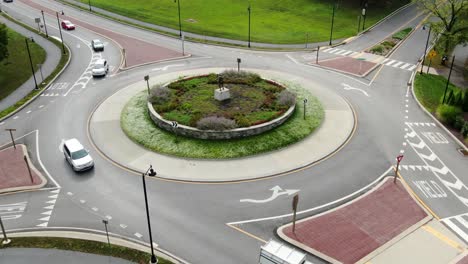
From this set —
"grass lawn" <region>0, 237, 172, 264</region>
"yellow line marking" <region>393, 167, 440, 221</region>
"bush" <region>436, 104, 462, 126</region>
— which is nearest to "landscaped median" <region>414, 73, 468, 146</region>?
"bush" <region>436, 104, 462, 126</region>

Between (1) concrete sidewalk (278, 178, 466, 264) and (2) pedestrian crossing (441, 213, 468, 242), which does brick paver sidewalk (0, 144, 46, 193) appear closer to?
(1) concrete sidewalk (278, 178, 466, 264)

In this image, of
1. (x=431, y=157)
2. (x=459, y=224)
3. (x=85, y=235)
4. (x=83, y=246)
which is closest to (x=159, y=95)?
(x=85, y=235)

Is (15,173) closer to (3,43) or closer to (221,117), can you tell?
(221,117)

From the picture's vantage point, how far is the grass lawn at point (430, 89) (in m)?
47.9

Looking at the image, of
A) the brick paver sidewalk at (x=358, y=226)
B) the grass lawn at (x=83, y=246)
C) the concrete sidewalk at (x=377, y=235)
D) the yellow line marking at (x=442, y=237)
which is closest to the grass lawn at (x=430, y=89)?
the brick paver sidewalk at (x=358, y=226)

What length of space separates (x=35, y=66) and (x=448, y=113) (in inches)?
2086

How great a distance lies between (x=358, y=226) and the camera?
95.9 feet

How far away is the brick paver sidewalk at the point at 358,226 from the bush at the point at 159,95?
21.6m

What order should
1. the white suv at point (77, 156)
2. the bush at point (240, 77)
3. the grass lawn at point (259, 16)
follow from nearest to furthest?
1. the white suv at point (77, 156)
2. the bush at point (240, 77)
3. the grass lawn at point (259, 16)

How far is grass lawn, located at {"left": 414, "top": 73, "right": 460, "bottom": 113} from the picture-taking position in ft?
157

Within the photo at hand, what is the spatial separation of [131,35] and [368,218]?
181ft

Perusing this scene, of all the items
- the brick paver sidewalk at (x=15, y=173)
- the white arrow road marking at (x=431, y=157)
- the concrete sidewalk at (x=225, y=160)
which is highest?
the concrete sidewalk at (x=225, y=160)

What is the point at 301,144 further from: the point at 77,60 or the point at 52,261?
the point at 77,60

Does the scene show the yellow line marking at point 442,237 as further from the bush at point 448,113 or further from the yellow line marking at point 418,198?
the bush at point 448,113
